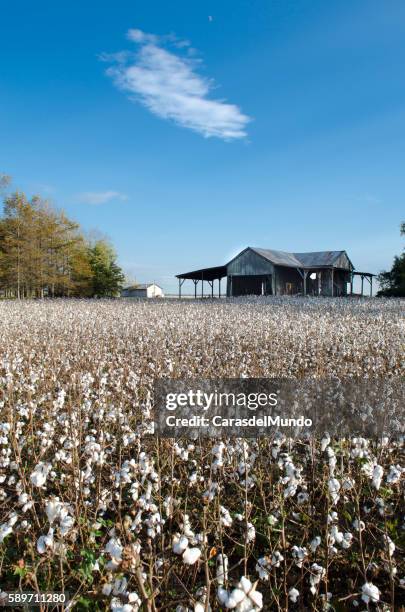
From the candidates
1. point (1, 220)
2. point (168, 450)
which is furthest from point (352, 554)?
point (1, 220)

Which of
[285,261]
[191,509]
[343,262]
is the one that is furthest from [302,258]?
[191,509]

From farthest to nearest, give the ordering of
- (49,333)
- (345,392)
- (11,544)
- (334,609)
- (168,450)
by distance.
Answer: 1. (49,333)
2. (345,392)
3. (168,450)
4. (11,544)
5. (334,609)

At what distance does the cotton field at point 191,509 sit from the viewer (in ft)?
7.31

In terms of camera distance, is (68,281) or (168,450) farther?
(68,281)

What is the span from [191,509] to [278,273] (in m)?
37.7

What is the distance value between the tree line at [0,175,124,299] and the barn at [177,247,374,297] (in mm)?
15433

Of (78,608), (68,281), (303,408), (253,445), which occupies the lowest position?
(78,608)

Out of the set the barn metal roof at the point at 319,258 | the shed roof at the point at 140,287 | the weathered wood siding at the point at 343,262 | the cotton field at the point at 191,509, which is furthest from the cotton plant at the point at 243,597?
the shed roof at the point at 140,287

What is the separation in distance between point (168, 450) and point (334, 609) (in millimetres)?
2160

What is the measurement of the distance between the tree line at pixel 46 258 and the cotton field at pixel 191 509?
42921mm

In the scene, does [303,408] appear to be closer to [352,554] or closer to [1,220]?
[352,554]

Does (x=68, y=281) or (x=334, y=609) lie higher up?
(x=68, y=281)

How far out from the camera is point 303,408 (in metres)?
4.95

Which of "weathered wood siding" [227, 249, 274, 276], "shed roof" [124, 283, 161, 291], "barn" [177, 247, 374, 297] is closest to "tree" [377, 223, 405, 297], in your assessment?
"barn" [177, 247, 374, 297]
